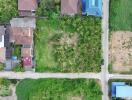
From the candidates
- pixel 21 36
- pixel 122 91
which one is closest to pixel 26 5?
pixel 21 36

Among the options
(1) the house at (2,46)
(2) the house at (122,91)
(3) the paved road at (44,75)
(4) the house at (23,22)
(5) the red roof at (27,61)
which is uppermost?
(4) the house at (23,22)

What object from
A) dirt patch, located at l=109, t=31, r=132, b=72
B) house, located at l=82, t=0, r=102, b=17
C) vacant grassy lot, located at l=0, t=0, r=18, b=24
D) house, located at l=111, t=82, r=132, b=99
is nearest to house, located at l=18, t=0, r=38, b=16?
vacant grassy lot, located at l=0, t=0, r=18, b=24

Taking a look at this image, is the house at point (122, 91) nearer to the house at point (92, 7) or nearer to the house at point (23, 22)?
the house at point (92, 7)

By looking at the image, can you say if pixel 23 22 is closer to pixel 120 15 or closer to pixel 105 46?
pixel 105 46

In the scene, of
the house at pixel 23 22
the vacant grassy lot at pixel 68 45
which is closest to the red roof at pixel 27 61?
the vacant grassy lot at pixel 68 45

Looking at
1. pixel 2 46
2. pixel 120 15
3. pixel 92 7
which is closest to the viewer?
pixel 92 7

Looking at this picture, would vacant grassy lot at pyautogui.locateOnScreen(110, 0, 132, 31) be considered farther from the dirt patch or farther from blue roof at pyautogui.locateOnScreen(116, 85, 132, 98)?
blue roof at pyautogui.locateOnScreen(116, 85, 132, 98)
